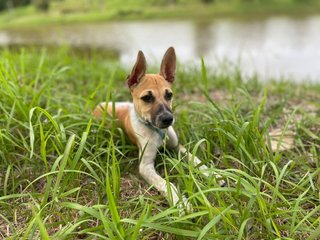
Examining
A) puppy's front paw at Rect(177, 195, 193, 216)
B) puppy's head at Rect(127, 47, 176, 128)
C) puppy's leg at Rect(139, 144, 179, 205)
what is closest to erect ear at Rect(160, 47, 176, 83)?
puppy's head at Rect(127, 47, 176, 128)

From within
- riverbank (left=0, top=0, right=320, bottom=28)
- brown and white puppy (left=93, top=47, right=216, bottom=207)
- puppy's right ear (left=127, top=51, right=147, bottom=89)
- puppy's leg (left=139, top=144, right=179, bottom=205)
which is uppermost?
puppy's right ear (left=127, top=51, right=147, bottom=89)

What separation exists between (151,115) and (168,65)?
0.48m

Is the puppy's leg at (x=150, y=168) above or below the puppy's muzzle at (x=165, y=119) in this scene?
below

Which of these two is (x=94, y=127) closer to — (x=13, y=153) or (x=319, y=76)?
(x=13, y=153)

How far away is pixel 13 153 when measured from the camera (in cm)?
275

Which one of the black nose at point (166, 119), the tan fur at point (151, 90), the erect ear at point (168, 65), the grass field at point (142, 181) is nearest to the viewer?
the grass field at point (142, 181)

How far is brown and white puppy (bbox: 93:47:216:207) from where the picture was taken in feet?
8.19

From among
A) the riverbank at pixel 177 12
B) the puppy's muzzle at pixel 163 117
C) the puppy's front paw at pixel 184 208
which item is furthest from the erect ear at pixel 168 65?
the riverbank at pixel 177 12

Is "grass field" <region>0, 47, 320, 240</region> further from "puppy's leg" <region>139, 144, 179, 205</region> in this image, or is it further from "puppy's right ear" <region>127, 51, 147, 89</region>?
"puppy's right ear" <region>127, 51, 147, 89</region>

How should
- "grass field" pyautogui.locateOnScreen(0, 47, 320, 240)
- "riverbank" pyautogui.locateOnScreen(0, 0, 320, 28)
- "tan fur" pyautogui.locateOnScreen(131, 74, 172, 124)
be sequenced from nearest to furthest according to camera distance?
"grass field" pyautogui.locateOnScreen(0, 47, 320, 240), "tan fur" pyautogui.locateOnScreen(131, 74, 172, 124), "riverbank" pyautogui.locateOnScreen(0, 0, 320, 28)

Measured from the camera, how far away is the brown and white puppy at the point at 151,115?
250 cm

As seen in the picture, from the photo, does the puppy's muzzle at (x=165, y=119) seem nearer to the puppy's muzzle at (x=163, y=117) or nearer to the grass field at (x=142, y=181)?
the puppy's muzzle at (x=163, y=117)

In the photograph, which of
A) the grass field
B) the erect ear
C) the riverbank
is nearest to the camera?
the grass field

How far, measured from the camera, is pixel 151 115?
100.0 inches
